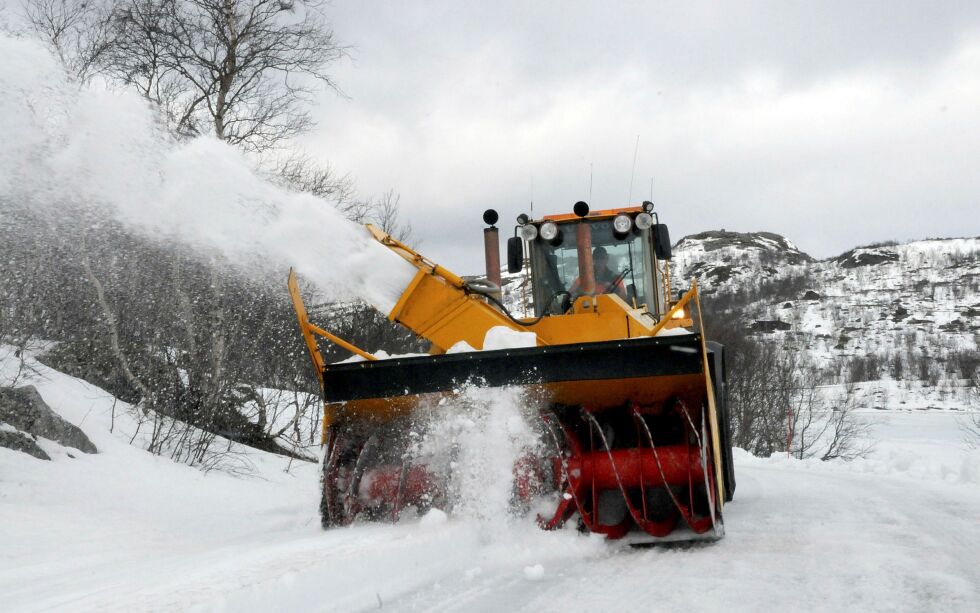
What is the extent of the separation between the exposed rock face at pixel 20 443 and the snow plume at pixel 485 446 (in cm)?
358

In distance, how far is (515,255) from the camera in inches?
271

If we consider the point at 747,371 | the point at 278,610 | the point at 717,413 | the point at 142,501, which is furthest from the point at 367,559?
the point at 747,371

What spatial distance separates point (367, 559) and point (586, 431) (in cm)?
186

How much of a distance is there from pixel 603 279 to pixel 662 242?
0.58 m

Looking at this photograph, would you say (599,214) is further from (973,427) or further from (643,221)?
(973,427)

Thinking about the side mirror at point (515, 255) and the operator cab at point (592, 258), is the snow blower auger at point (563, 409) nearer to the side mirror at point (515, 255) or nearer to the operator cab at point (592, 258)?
the operator cab at point (592, 258)

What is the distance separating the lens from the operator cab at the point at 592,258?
6.55m

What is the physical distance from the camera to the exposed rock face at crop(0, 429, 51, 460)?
20.2 ft

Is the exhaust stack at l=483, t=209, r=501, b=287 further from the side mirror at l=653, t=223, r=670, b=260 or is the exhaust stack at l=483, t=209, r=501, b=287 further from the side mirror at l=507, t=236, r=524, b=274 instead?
the side mirror at l=653, t=223, r=670, b=260

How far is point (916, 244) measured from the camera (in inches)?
5891

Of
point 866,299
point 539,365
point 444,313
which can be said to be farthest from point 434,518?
point 866,299

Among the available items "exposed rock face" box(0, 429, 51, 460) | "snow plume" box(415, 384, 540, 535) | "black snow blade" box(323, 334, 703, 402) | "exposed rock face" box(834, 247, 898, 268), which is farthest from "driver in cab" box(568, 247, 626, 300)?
"exposed rock face" box(834, 247, 898, 268)

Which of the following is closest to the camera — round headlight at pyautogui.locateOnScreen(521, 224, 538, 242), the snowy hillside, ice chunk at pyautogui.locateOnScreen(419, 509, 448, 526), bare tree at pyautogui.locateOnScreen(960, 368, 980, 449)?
ice chunk at pyautogui.locateOnScreen(419, 509, 448, 526)

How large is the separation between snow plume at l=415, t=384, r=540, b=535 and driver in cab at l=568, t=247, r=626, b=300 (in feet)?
6.35
